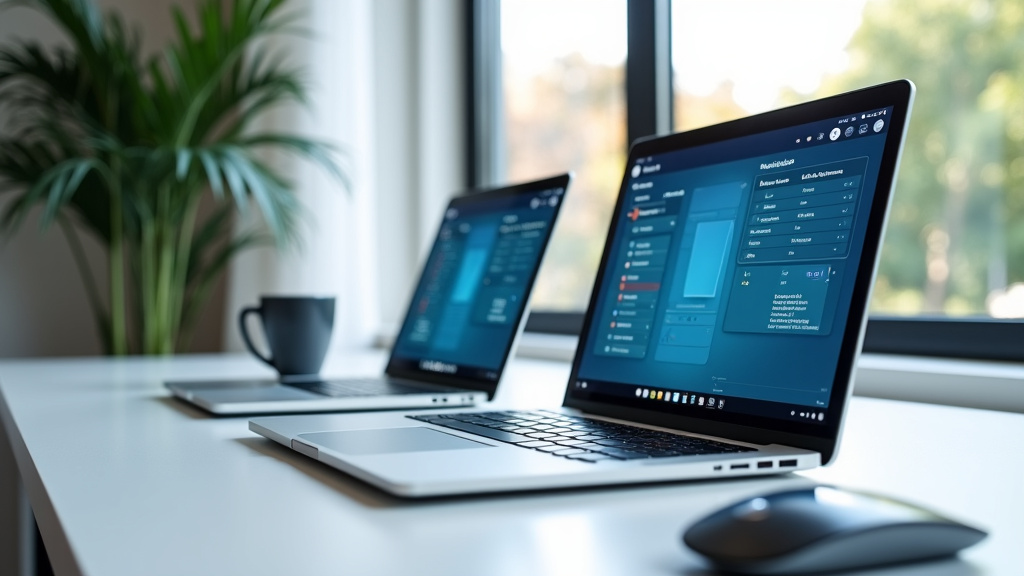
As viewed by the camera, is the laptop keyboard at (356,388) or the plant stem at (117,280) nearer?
the laptop keyboard at (356,388)

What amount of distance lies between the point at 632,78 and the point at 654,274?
1.10 metres

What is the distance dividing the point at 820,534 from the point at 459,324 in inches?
33.9

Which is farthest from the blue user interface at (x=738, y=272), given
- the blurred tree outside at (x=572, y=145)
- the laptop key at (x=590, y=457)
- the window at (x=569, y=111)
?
the blurred tree outside at (x=572, y=145)

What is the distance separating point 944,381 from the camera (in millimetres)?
1077

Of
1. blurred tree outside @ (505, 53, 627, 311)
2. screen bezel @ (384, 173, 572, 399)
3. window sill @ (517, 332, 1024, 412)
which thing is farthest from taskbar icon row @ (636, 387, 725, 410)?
blurred tree outside @ (505, 53, 627, 311)

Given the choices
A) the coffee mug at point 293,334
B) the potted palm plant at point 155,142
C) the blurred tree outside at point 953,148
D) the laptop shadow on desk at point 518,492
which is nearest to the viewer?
the laptop shadow on desk at point 518,492

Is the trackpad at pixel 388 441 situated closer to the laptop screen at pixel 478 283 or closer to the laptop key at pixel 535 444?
the laptop key at pixel 535 444

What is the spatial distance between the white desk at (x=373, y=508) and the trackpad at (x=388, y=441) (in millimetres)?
22

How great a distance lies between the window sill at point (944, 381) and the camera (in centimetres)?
101

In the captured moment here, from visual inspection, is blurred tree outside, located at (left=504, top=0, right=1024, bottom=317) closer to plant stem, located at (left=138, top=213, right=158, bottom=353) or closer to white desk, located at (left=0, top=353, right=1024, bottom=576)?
plant stem, located at (left=138, top=213, right=158, bottom=353)

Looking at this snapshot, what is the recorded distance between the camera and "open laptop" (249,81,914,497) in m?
0.64

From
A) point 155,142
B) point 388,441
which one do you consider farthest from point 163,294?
point 388,441

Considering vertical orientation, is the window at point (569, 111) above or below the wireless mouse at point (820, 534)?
above

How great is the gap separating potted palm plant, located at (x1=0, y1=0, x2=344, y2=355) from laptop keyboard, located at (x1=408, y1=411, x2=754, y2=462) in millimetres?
1538
